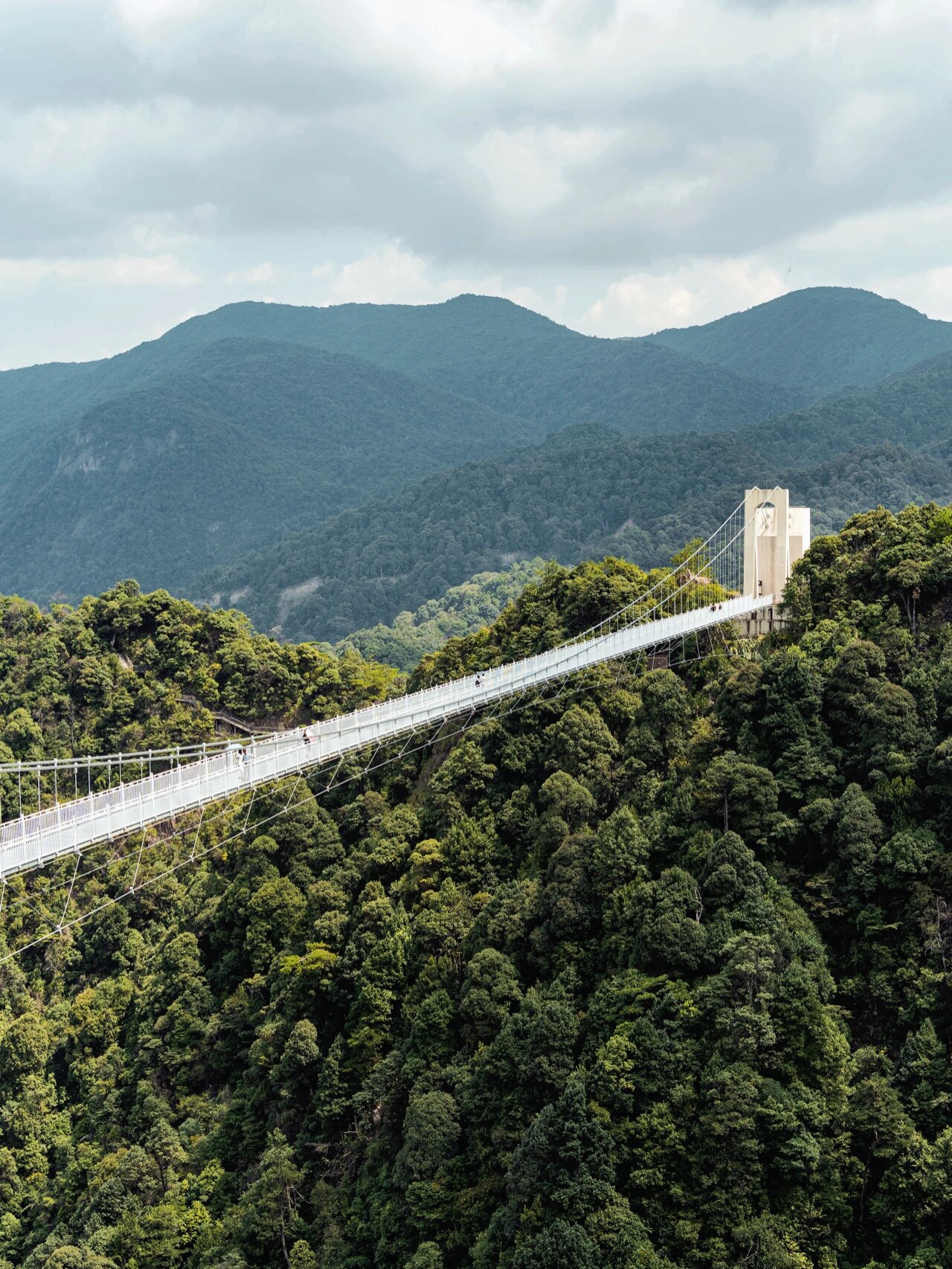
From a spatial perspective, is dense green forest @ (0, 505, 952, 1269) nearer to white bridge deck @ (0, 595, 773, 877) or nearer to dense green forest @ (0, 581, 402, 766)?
white bridge deck @ (0, 595, 773, 877)

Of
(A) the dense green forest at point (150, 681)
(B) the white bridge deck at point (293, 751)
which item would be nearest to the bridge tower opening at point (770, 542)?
(B) the white bridge deck at point (293, 751)

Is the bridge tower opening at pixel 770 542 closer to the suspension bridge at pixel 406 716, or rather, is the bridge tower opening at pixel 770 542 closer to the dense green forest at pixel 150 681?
the suspension bridge at pixel 406 716

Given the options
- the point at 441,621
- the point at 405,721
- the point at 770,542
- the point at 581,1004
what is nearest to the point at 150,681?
the point at 405,721

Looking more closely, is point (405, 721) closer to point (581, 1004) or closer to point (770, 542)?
point (581, 1004)

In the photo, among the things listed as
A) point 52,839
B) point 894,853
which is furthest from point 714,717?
point 52,839

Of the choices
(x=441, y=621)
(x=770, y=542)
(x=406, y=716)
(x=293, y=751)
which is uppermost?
(x=770, y=542)

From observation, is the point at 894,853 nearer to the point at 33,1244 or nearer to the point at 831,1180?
the point at 831,1180
